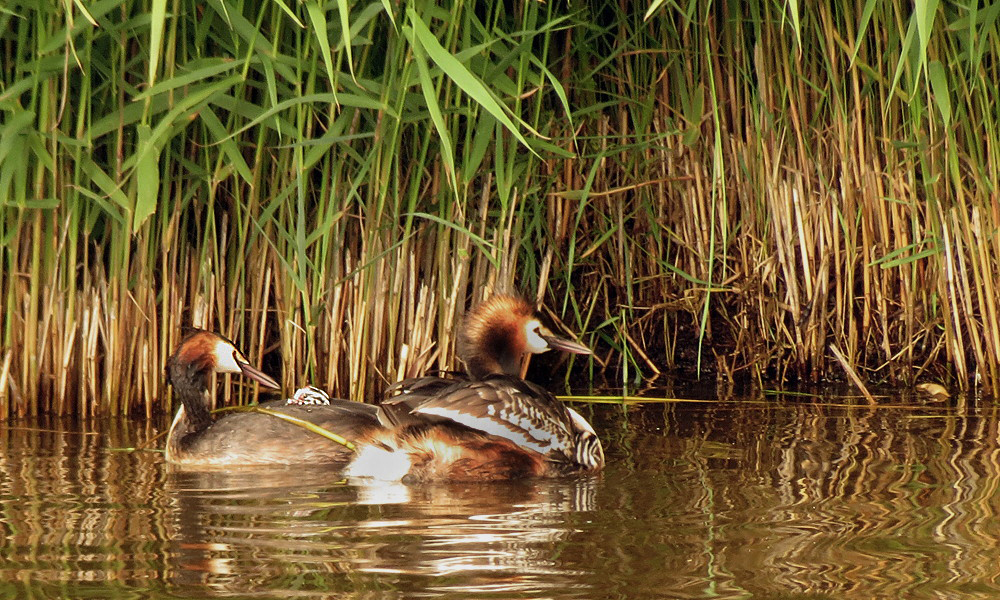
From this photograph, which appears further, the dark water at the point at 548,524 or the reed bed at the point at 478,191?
the reed bed at the point at 478,191

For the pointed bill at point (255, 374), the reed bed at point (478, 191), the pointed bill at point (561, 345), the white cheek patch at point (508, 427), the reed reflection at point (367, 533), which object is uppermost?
the reed bed at point (478, 191)

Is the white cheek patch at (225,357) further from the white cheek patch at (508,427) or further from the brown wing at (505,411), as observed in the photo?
the white cheek patch at (508,427)

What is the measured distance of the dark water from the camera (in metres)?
2.62

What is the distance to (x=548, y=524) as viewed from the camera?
10.6 feet

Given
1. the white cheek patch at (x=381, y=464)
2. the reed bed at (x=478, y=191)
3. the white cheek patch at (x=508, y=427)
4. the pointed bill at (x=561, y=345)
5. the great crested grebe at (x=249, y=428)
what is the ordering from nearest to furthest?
the white cheek patch at (x=381, y=464) < the white cheek patch at (x=508, y=427) < the great crested grebe at (x=249, y=428) < the reed bed at (x=478, y=191) < the pointed bill at (x=561, y=345)

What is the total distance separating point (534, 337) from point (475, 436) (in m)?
0.96

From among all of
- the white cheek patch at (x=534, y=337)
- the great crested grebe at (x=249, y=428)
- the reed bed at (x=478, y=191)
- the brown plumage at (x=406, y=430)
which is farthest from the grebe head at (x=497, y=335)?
the great crested grebe at (x=249, y=428)

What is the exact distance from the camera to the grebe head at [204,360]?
4605 millimetres

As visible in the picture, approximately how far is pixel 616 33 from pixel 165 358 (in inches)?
99.6

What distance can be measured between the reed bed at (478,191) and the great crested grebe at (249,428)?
435 mm

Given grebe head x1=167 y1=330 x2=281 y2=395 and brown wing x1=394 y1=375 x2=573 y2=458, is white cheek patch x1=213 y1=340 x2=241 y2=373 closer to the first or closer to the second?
grebe head x1=167 y1=330 x2=281 y2=395

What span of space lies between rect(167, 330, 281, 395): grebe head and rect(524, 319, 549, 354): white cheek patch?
93cm

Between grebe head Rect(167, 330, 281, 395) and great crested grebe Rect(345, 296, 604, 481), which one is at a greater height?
grebe head Rect(167, 330, 281, 395)

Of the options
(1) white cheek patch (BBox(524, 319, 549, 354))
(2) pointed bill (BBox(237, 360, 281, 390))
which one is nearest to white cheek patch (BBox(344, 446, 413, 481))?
(2) pointed bill (BBox(237, 360, 281, 390))
